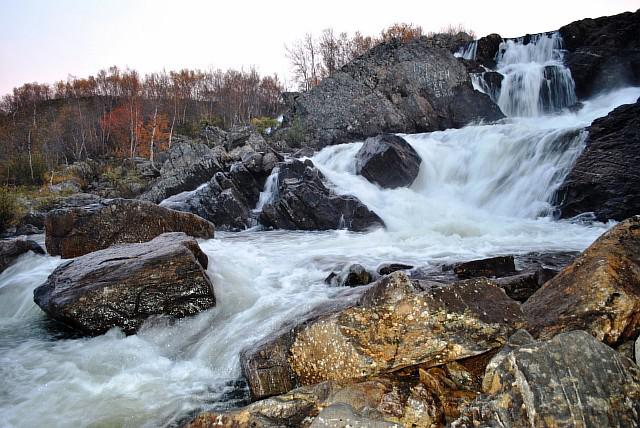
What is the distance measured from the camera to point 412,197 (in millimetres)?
15352

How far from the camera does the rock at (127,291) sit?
5.59 meters

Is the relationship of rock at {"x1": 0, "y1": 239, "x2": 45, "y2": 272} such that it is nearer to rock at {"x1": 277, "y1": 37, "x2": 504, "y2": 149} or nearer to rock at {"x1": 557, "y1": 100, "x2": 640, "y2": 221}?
rock at {"x1": 557, "y1": 100, "x2": 640, "y2": 221}

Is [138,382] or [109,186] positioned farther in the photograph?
[109,186]

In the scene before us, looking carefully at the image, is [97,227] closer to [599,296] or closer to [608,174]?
[599,296]

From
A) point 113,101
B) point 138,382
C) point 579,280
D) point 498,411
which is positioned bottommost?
point 138,382

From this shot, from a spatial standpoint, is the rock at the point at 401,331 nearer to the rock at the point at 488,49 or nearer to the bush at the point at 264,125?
the rock at the point at 488,49

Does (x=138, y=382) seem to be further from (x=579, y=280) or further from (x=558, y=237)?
(x=558, y=237)

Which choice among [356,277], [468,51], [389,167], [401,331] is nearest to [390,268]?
[356,277]

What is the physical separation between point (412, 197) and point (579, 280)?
11.9 meters

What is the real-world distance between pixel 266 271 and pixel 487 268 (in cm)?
438

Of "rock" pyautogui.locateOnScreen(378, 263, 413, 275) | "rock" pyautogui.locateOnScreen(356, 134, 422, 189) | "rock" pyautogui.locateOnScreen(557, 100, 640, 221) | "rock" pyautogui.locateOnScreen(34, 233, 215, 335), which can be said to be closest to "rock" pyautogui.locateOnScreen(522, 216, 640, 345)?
"rock" pyautogui.locateOnScreen(378, 263, 413, 275)

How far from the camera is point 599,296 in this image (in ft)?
10.7

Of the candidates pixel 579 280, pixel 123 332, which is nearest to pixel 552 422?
pixel 579 280

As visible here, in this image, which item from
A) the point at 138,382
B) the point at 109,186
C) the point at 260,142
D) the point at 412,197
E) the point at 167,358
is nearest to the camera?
the point at 138,382
